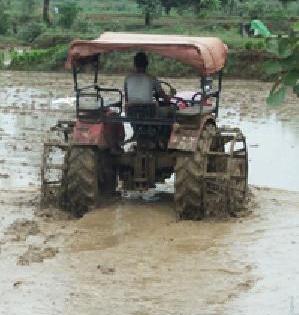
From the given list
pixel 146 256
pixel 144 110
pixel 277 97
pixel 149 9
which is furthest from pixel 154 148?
pixel 149 9

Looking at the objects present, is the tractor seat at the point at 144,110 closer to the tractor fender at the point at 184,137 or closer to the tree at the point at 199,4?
the tractor fender at the point at 184,137

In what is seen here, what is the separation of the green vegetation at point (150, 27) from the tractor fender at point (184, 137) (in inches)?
679

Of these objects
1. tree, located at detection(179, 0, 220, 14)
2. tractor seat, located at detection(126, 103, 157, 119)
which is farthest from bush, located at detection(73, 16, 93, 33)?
tractor seat, located at detection(126, 103, 157, 119)

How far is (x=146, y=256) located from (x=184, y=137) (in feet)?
5.89

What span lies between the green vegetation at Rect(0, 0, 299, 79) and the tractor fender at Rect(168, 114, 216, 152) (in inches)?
679

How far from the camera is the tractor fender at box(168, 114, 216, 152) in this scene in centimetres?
982

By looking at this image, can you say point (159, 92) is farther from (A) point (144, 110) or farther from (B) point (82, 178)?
(B) point (82, 178)

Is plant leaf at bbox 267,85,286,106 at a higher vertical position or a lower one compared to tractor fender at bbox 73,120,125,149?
higher

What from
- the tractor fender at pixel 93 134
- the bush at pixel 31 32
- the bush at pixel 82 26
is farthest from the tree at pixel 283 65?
the bush at pixel 31 32

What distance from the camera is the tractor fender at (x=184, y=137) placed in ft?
32.2

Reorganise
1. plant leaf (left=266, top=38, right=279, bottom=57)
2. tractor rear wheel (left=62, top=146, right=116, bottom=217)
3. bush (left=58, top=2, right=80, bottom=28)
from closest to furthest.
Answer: plant leaf (left=266, top=38, right=279, bottom=57), tractor rear wheel (left=62, top=146, right=116, bottom=217), bush (left=58, top=2, right=80, bottom=28)

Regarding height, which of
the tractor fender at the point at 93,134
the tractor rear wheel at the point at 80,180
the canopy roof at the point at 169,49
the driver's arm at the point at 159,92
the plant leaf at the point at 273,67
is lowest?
the tractor rear wheel at the point at 80,180

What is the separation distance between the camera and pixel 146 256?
28.5ft

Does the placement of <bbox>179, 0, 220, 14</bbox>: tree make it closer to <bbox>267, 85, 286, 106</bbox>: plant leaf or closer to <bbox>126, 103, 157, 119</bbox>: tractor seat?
<bbox>126, 103, 157, 119</bbox>: tractor seat
